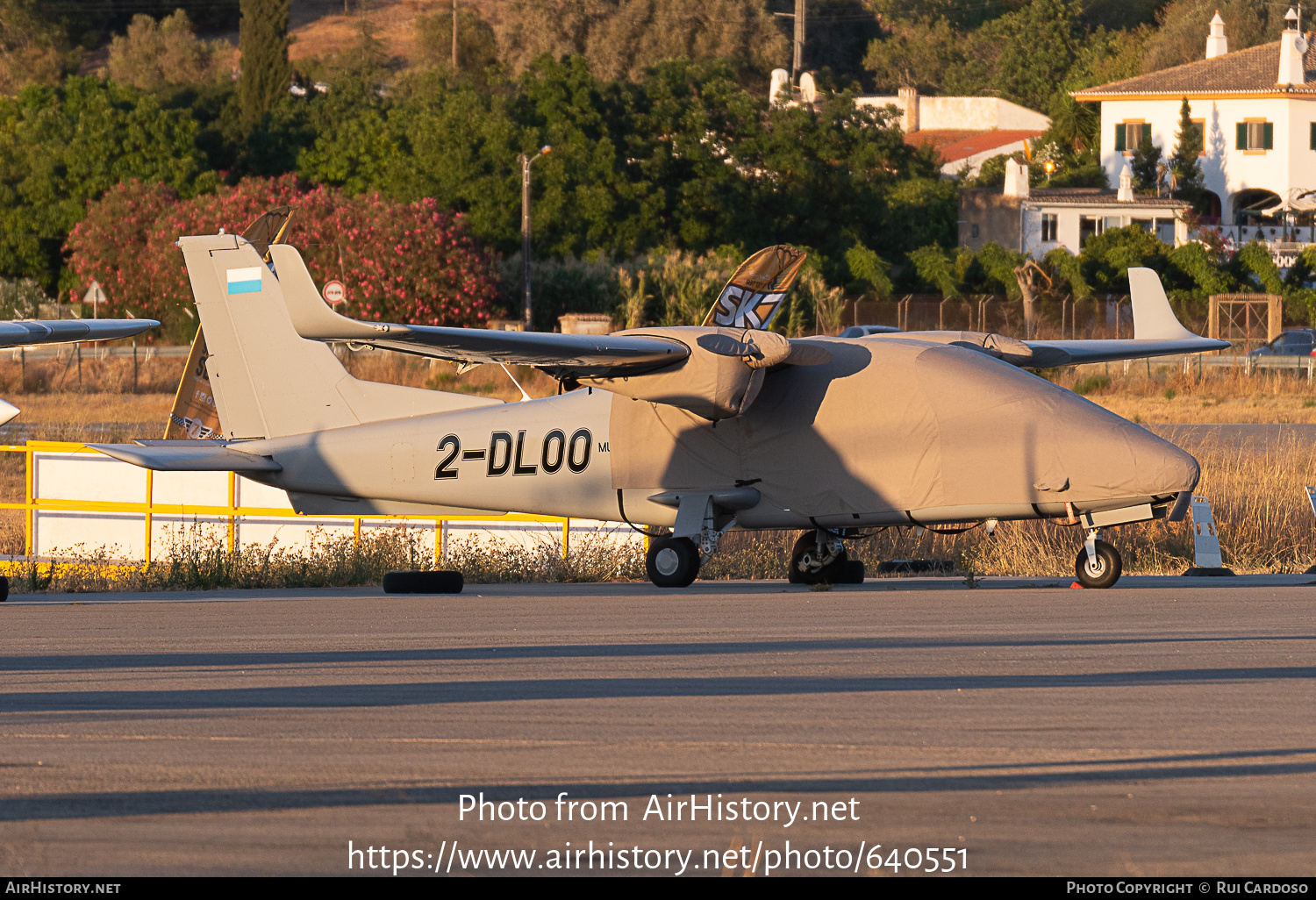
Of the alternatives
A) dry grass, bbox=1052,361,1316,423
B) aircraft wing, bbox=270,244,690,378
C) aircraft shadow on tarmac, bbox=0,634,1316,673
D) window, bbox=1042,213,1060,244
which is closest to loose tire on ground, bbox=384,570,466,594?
aircraft wing, bbox=270,244,690,378

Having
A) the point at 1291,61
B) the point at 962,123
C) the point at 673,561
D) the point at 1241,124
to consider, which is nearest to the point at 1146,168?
the point at 1241,124

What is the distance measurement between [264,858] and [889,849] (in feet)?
6.42

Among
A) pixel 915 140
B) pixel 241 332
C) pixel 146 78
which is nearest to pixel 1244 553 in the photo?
pixel 241 332

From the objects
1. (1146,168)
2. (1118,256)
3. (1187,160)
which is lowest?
(1118,256)

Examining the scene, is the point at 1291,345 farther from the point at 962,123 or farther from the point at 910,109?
the point at 910,109

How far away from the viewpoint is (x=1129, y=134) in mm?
83438

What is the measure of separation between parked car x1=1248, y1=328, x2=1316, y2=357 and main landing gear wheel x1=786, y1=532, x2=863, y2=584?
45.8 m

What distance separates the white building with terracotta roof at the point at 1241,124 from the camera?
79812mm

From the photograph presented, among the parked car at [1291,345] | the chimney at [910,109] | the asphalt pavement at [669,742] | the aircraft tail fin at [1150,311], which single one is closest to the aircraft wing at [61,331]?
the asphalt pavement at [669,742]

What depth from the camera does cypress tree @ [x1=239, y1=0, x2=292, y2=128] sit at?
80938mm

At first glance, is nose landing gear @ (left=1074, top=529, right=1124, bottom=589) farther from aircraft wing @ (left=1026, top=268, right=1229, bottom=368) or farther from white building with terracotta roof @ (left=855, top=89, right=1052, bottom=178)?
white building with terracotta roof @ (left=855, top=89, right=1052, bottom=178)

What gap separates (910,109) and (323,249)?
55.2 meters

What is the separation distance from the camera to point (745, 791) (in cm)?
610

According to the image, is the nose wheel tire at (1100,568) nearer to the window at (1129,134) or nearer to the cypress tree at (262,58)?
the cypress tree at (262,58)
